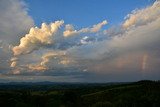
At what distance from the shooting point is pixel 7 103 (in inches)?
7657

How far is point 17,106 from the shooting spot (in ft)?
634

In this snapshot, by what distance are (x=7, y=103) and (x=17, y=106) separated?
7.56m
